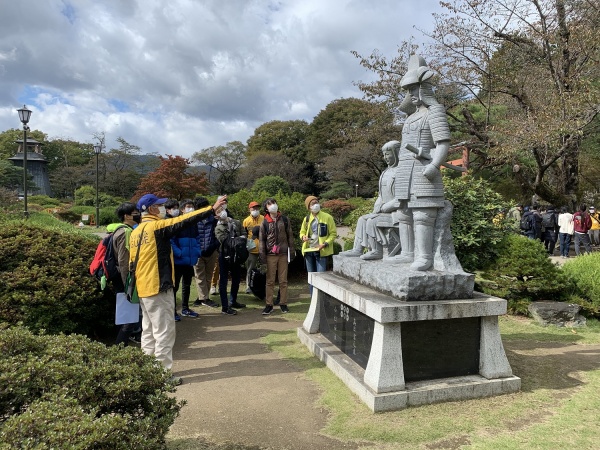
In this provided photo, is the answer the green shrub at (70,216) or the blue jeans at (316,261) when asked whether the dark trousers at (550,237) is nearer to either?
the blue jeans at (316,261)

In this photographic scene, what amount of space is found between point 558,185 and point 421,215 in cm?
1452

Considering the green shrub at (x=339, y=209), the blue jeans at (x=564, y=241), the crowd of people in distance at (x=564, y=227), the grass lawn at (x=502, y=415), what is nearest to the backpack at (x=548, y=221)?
the crowd of people in distance at (x=564, y=227)

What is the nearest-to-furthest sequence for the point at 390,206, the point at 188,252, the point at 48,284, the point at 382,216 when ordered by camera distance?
the point at 390,206 < the point at 48,284 < the point at 382,216 < the point at 188,252

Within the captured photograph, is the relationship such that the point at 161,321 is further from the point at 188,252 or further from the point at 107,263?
the point at 188,252

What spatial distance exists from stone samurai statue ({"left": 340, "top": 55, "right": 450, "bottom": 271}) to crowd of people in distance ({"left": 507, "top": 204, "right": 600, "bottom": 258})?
9.57 meters

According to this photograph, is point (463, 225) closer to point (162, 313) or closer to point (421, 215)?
point (421, 215)

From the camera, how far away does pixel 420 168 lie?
450 cm

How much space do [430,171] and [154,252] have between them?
292 centimetres

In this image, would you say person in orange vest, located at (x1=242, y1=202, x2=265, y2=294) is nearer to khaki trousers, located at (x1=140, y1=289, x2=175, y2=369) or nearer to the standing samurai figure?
khaki trousers, located at (x1=140, y1=289, x2=175, y2=369)

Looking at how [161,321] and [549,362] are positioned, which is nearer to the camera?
[161,321]

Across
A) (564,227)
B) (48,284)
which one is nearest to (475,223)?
(48,284)

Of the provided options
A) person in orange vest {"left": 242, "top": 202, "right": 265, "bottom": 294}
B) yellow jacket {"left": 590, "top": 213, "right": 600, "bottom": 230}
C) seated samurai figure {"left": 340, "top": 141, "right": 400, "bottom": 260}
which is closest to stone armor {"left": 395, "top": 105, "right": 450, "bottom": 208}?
seated samurai figure {"left": 340, "top": 141, "right": 400, "bottom": 260}

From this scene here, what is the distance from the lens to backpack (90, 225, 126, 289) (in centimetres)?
491

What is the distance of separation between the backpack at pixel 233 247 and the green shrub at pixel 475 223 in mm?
3671
